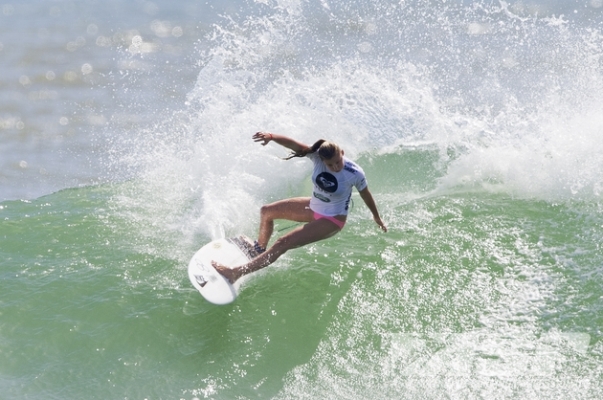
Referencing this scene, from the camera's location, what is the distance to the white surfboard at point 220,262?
745 centimetres

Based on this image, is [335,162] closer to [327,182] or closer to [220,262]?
[327,182]

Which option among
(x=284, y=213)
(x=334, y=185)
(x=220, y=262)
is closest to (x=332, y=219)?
(x=334, y=185)

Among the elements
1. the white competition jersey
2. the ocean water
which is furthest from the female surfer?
the ocean water

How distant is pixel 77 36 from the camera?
67.2 ft

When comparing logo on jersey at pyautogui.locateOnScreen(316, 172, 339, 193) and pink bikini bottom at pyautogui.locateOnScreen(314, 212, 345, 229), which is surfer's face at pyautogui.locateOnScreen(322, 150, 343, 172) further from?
pink bikini bottom at pyautogui.locateOnScreen(314, 212, 345, 229)

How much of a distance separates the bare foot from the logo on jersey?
1193 mm

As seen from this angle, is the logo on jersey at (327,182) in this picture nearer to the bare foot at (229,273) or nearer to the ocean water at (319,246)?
the ocean water at (319,246)

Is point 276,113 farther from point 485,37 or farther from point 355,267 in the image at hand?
point 485,37

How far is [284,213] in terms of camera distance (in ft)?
25.8

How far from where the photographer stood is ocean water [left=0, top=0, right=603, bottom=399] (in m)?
Result: 6.70

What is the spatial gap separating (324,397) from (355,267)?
1.97 meters

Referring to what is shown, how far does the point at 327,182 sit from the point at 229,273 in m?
1.33

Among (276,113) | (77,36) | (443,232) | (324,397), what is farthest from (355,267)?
(77,36)

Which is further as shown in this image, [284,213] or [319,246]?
[319,246]
